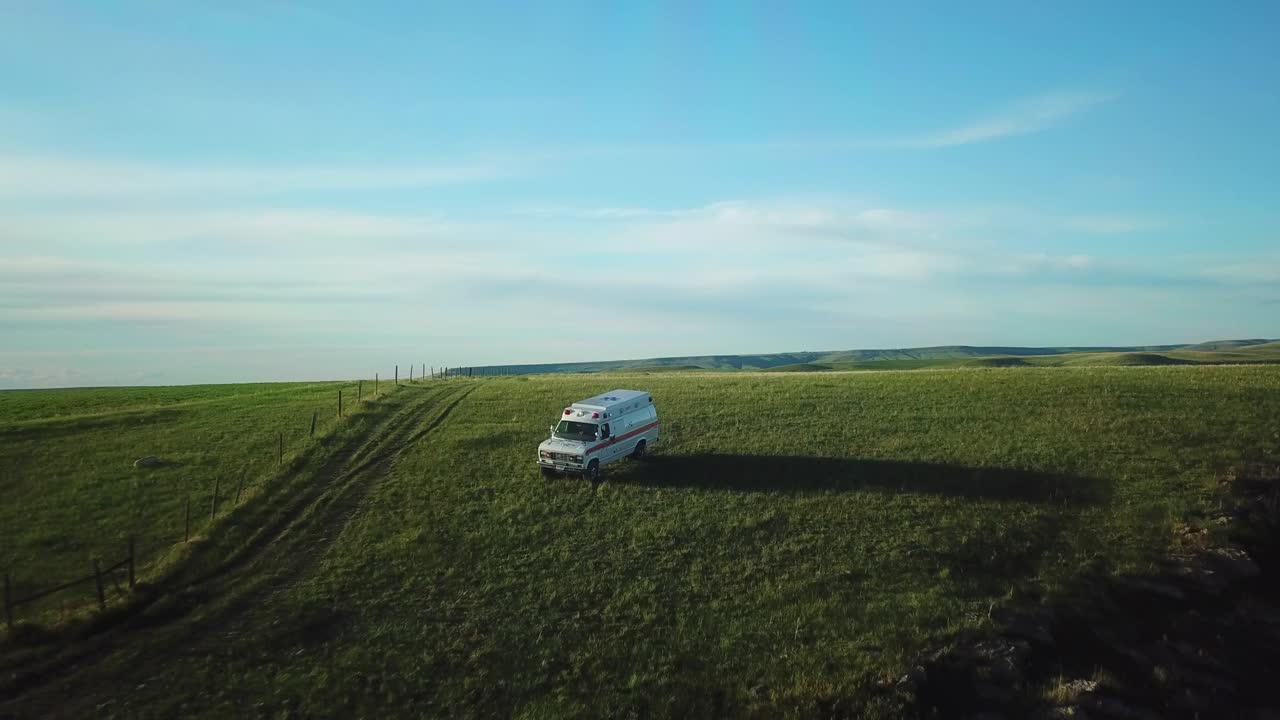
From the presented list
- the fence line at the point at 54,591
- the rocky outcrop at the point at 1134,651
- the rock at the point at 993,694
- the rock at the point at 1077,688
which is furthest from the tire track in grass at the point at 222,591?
the rock at the point at 1077,688

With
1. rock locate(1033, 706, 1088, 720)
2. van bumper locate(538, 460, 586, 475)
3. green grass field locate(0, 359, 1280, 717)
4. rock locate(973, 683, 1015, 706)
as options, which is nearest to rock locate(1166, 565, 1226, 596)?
green grass field locate(0, 359, 1280, 717)

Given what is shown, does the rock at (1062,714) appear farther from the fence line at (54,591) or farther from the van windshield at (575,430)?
the fence line at (54,591)

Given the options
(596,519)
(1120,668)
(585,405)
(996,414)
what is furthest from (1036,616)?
(996,414)

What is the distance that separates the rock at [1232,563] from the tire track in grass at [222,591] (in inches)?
1211

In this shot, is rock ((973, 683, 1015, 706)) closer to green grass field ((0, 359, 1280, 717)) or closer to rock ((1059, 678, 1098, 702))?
rock ((1059, 678, 1098, 702))

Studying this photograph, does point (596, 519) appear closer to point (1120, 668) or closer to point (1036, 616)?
point (1036, 616)

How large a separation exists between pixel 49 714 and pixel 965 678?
22.9m

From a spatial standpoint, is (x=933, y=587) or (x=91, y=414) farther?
(x=91, y=414)

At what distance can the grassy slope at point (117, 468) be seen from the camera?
27.1 metres

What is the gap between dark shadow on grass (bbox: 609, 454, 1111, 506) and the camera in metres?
30.0

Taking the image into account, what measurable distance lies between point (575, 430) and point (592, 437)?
0.99 meters

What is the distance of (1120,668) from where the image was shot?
1839cm

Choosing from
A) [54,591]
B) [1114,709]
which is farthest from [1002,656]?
[54,591]

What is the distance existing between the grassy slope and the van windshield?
14.6 metres
